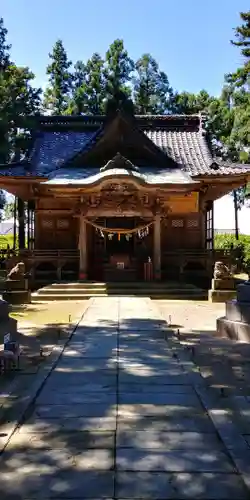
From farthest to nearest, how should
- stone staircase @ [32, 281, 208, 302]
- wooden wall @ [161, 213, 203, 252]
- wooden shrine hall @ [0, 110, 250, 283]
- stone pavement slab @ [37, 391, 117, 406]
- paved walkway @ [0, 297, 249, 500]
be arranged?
wooden wall @ [161, 213, 203, 252] < wooden shrine hall @ [0, 110, 250, 283] < stone staircase @ [32, 281, 208, 302] < stone pavement slab @ [37, 391, 117, 406] < paved walkway @ [0, 297, 249, 500]

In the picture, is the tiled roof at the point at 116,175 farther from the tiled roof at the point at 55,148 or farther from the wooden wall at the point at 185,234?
the wooden wall at the point at 185,234

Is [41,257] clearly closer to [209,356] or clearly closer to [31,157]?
[31,157]

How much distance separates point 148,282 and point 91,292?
87.2 inches

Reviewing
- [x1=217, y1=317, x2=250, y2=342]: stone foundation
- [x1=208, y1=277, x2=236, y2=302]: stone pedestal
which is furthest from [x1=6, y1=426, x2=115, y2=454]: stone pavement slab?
[x1=208, y1=277, x2=236, y2=302]: stone pedestal

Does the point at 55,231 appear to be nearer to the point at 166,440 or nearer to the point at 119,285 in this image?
the point at 119,285

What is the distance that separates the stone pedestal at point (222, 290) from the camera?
48.0 feet

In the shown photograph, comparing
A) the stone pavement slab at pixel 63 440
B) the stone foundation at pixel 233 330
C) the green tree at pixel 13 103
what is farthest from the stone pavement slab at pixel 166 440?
the green tree at pixel 13 103

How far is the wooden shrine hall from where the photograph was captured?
16.9 meters

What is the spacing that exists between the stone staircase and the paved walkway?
350 inches

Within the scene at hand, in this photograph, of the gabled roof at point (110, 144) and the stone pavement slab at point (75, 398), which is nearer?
the stone pavement slab at point (75, 398)

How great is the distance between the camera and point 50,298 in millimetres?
14938

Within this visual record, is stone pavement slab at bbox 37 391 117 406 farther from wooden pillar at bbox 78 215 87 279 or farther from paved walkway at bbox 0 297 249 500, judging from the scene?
wooden pillar at bbox 78 215 87 279

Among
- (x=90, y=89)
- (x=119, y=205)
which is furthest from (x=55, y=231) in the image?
(x=90, y=89)

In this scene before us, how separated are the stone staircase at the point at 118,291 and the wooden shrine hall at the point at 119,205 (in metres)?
1.13
